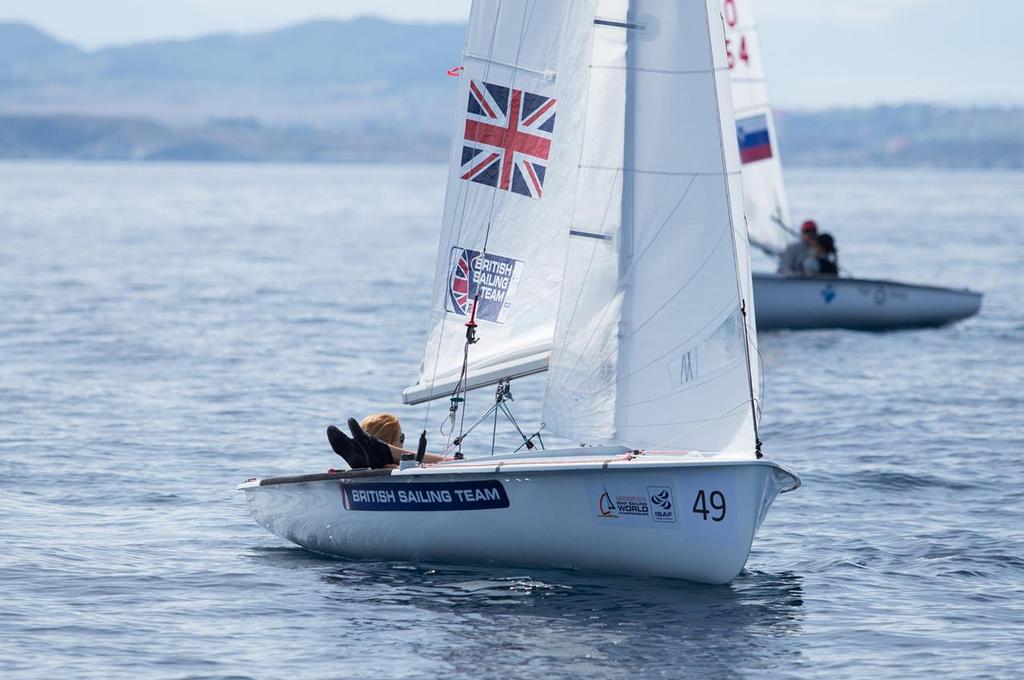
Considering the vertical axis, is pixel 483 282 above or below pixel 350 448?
above

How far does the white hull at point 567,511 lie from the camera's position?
13.1 m

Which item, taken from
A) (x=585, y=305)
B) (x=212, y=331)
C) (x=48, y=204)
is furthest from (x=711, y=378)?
(x=48, y=204)

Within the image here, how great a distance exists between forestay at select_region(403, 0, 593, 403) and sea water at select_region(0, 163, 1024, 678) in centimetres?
212

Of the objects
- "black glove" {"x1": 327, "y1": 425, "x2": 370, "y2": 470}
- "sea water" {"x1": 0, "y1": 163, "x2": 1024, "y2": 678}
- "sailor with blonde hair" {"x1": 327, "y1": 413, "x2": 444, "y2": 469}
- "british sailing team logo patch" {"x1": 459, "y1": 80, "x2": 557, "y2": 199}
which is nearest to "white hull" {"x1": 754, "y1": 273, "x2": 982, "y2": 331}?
"sea water" {"x1": 0, "y1": 163, "x2": 1024, "y2": 678}

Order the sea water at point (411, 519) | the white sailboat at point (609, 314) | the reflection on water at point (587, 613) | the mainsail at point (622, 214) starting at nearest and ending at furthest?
1. the reflection on water at point (587, 613)
2. the sea water at point (411, 519)
3. the white sailboat at point (609, 314)
4. the mainsail at point (622, 214)

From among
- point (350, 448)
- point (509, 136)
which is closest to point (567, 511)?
point (350, 448)

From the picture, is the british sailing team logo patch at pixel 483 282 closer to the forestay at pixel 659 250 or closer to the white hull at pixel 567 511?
the forestay at pixel 659 250

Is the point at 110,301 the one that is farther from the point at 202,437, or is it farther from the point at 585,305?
the point at 585,305

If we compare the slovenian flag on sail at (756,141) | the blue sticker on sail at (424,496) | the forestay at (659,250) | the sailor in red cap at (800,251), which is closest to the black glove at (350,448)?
the blue sticker on sail at (424,496)

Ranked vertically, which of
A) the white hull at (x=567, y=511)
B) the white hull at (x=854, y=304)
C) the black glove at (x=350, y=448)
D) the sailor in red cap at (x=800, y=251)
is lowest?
the white hull at (x=567, y=511)

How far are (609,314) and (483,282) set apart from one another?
167 cm

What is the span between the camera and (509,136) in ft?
48.7

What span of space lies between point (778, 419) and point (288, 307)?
18.9 meters

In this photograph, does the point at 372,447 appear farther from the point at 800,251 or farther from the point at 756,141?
the point at 756,141
